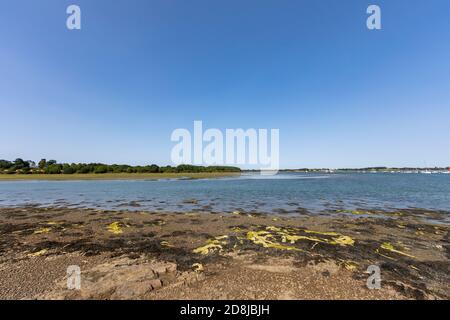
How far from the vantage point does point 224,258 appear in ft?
23.7

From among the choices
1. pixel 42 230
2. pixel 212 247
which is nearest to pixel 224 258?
pixel 212 247

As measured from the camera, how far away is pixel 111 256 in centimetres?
745

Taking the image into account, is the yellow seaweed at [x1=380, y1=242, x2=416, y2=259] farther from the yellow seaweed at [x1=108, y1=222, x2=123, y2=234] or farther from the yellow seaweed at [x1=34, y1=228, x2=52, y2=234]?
the yellow seaweed at [x1=34, y1=228, x2=52, y2=234]

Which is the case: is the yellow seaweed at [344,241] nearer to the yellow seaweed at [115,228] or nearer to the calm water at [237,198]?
the calm water at [237,198]

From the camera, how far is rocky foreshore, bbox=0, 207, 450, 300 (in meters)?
5.07

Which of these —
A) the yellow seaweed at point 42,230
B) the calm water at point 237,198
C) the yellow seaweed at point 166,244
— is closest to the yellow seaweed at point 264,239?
the yellow seaweed at point 166,244

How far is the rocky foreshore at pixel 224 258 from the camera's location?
5066 mm

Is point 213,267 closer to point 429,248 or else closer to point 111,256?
point 111,256

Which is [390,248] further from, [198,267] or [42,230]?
[42,230]

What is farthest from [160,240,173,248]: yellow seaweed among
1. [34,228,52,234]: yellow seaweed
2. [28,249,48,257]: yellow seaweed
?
[34,228,52,234]: yellow seaweed
